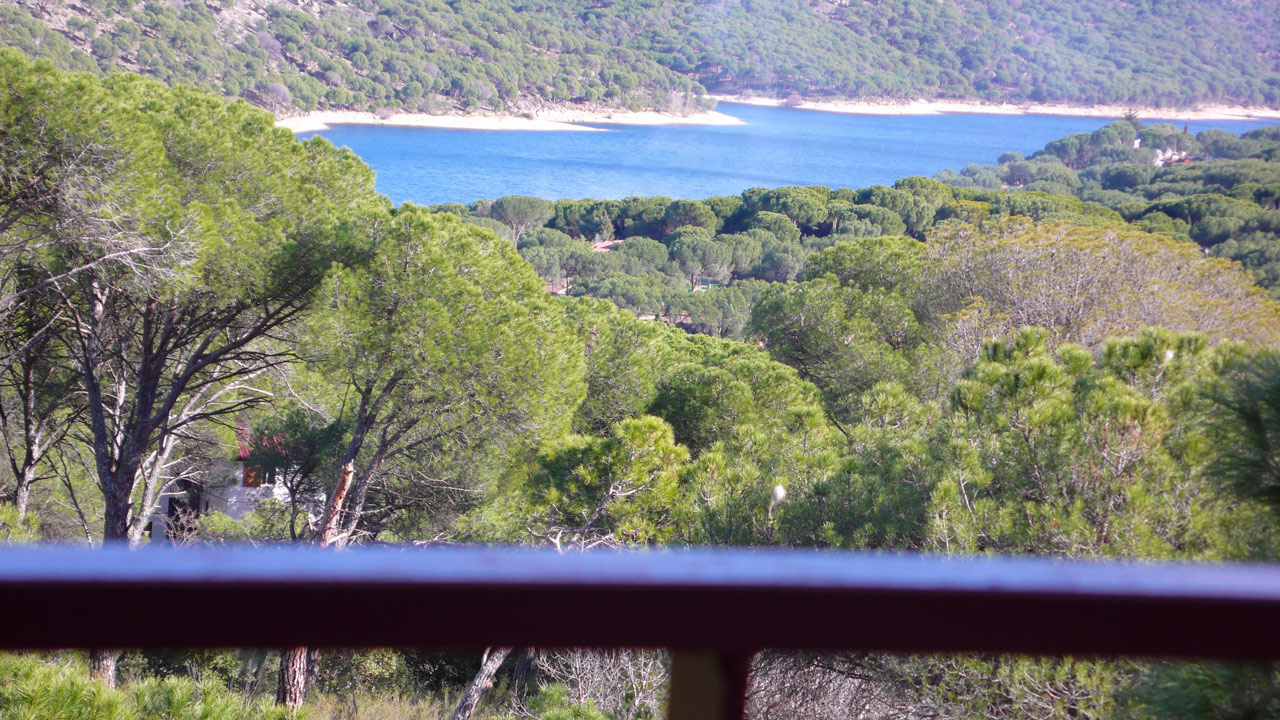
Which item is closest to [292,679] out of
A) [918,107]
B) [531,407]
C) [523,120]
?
[531,407]

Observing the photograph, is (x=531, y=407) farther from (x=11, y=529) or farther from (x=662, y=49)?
(x=662, y=49)

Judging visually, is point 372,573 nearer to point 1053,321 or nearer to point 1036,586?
point 1036,586

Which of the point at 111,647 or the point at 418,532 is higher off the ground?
the point at 111,647

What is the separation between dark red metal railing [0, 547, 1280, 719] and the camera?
53cm

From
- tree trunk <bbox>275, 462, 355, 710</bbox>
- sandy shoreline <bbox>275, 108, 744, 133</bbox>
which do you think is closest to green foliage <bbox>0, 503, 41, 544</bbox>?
tree trunk <bbox>275, 462, 355, 710</bbox>

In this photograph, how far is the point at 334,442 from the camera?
7.31 m

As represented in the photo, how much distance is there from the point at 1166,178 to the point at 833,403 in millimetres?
28300

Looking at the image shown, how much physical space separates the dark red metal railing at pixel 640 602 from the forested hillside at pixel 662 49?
29.5m

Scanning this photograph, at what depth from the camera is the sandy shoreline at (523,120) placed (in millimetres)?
49688

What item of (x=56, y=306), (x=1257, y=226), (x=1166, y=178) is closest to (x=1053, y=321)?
(x=56, y=306)

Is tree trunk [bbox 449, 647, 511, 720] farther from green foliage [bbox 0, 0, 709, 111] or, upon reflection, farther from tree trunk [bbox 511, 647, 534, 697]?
green foliage [bbox 0, 0, 709, 111]

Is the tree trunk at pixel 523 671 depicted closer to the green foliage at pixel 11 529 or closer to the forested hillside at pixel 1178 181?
the green foliage at pixel 11 529

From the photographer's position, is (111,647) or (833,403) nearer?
(111,647)

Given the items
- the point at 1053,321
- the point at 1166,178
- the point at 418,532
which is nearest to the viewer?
the point at 418,532
